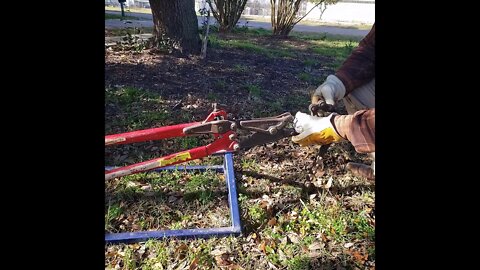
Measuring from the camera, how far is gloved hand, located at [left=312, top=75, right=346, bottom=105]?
212cm

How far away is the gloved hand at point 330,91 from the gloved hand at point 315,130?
28 cm

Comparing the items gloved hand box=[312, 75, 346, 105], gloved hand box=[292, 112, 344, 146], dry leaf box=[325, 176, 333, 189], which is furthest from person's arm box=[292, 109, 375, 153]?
dry leaf box=[325, 176, 333, 189]

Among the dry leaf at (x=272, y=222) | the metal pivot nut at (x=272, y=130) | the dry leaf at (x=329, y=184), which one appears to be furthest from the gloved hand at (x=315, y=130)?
the dry leaf at (x=329, y=184)

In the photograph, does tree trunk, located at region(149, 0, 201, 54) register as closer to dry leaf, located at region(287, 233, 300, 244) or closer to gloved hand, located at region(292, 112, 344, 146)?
gloved hand, located at region(292, 112, 344, 146)

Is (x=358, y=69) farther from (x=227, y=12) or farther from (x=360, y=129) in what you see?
(x=227, y=12)

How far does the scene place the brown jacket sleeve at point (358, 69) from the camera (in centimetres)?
211

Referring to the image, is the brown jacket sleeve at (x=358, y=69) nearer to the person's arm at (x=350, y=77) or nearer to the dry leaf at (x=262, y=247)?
the person's arm at (x=350, y=77)

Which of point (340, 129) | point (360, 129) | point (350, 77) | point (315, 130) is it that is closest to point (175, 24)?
point (350, 77)

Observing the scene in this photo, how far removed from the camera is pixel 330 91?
2.12 m
